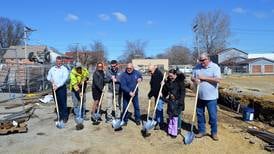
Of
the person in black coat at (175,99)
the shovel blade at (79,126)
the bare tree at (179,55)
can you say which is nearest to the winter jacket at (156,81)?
the person in black coat at (175,99)

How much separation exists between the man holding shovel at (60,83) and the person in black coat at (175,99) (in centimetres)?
338

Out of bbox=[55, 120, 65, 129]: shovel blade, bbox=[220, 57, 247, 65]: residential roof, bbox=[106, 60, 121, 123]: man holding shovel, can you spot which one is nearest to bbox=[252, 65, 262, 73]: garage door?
bbox=[220, 57, 247, 65]: residential roof

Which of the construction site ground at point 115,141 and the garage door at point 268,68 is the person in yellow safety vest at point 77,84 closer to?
the construction site ground at point 115,141

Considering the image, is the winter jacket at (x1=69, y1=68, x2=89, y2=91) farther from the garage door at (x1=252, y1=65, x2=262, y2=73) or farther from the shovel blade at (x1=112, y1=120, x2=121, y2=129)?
the garage door at (x1=252, y1=65, x2=262, y2=73)

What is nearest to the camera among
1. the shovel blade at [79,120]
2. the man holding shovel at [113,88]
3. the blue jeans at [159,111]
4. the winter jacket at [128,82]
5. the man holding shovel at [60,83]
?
the blue jeans at [159,111]

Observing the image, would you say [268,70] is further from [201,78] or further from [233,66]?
[201,78]

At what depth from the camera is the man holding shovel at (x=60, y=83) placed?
11695 millimetres

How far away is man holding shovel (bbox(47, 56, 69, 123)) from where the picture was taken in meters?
11.7

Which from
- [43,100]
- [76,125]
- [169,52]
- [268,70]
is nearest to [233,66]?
[268,70]

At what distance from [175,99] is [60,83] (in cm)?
357

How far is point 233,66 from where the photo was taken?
94125 millimetres

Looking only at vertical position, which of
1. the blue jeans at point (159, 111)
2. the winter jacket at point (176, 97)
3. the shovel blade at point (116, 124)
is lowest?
the shovel blade at point (116, 124)

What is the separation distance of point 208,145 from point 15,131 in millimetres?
5039

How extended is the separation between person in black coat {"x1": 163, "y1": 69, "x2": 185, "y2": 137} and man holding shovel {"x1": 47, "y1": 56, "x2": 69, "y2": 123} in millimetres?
3376
